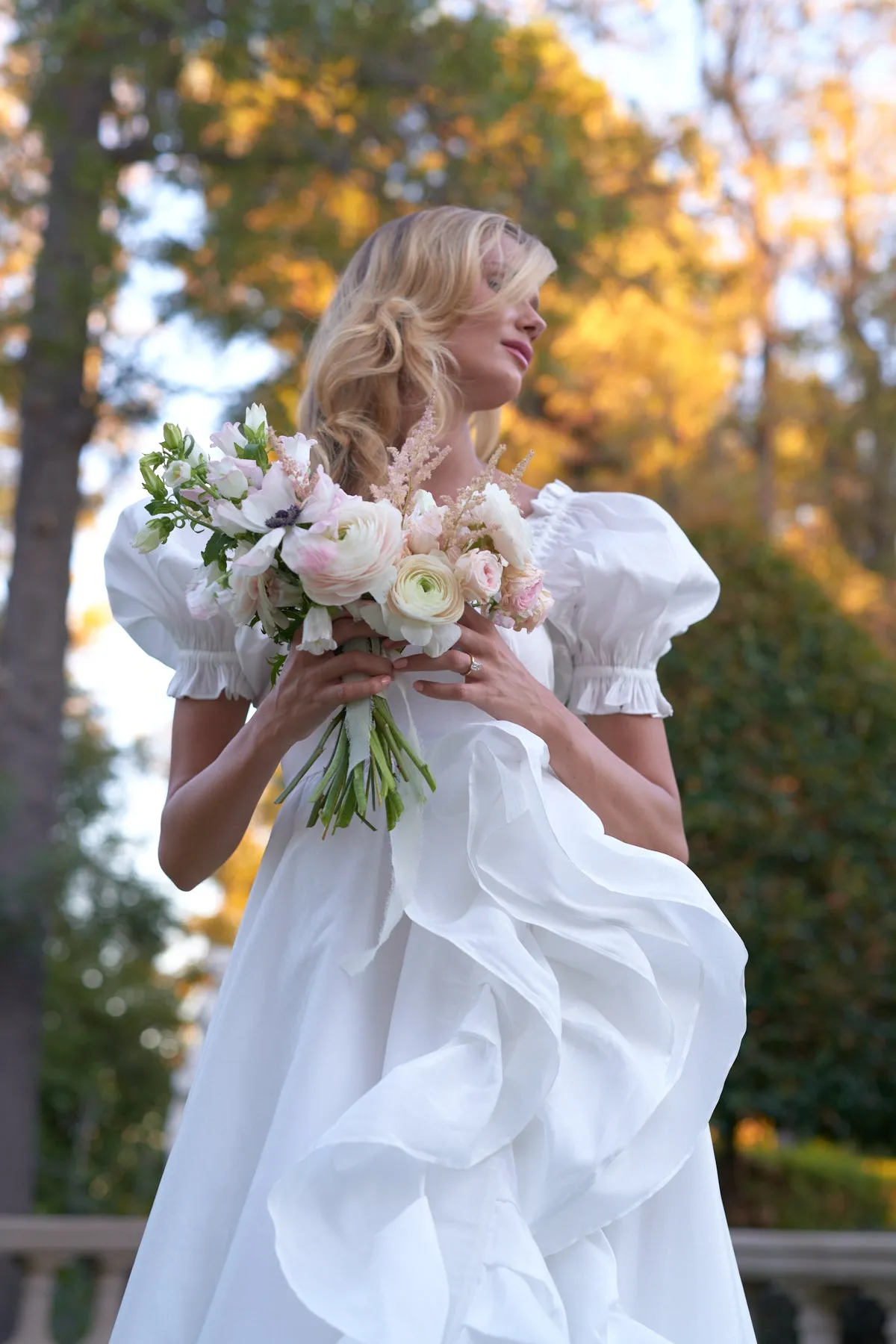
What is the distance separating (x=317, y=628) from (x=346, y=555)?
0.12 metres

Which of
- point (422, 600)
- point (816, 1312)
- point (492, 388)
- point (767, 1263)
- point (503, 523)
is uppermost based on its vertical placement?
point (492, 388)

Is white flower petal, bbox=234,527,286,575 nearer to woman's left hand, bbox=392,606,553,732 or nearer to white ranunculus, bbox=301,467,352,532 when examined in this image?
white ranunculus, bbox=301,467,352,532

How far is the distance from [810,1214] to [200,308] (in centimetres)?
516

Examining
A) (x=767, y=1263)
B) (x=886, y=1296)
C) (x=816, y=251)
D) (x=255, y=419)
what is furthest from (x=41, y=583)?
(x=816, y=251)

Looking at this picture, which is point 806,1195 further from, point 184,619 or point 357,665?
point 357,665

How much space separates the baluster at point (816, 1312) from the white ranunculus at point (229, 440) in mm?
2570

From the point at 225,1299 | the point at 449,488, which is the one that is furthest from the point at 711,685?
the point at 225,1299

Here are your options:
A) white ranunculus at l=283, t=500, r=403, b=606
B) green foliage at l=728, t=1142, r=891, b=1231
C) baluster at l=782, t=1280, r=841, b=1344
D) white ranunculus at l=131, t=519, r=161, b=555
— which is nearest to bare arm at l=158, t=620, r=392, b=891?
white ranunculus at l=283, t=500, r=403, b=606

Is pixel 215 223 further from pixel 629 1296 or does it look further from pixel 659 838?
pixel 629 1296

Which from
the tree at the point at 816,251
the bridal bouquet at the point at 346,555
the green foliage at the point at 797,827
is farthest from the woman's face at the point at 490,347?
the tree at the point at 816,251

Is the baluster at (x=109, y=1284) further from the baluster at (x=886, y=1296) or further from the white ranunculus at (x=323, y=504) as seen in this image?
the white ranunculus at (x=323, y=504)

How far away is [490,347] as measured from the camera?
216 cm

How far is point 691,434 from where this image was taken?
12.1 m

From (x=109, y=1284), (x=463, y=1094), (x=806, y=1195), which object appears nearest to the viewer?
(x=463, y=1094)
